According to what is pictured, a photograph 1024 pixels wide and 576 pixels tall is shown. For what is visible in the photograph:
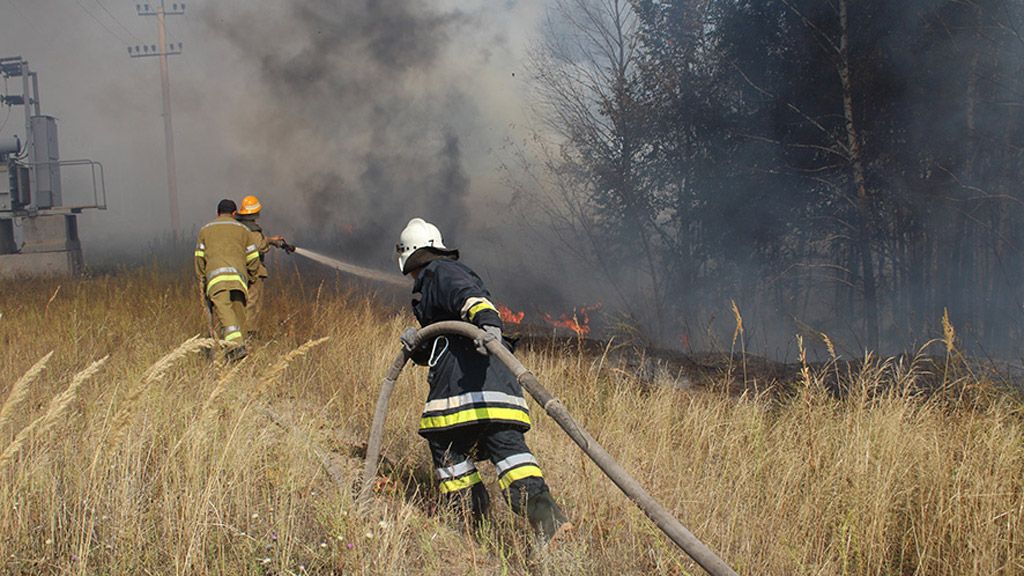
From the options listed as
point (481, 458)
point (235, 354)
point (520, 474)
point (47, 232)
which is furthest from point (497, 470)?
point (47, 232)

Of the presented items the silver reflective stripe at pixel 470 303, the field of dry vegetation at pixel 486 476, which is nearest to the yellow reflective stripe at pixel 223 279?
the field of dry vegetation at pixel 486 476

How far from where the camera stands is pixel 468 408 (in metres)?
3.42

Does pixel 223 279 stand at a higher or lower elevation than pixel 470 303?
lower

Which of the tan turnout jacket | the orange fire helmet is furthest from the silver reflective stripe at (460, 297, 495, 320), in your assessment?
the orange fire helmet

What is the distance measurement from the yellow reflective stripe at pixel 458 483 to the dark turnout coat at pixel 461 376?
0.76 ft

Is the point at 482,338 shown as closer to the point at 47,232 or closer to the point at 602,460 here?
the point at 602,460

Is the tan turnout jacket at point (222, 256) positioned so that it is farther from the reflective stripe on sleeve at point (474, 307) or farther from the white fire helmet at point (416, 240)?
the reflective stripe on sleeve at point (474, 307)

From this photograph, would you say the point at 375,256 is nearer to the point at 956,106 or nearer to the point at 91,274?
the point at 91,274

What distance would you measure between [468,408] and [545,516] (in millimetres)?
576

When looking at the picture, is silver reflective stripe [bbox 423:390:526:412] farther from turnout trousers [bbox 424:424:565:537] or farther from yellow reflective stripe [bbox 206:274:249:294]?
yellow reflective stripe [bbox 206:274:249:294]

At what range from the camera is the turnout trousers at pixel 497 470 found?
10.4ft

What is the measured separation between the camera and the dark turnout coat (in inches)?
134

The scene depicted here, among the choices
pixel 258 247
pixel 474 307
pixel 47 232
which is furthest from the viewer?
pixel 47 232

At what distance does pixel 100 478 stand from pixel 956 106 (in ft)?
32.6
